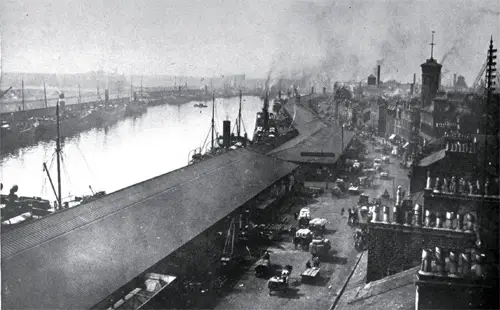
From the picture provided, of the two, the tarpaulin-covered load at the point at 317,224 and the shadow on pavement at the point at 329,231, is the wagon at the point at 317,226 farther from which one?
the shadow on pavement at the point at 329,231

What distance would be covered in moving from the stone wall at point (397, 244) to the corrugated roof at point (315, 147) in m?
36.0

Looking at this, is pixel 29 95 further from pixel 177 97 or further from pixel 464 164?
pixel 464 164

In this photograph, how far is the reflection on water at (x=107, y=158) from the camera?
52456 millimetres

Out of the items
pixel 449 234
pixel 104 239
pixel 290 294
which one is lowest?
pixel 290 294

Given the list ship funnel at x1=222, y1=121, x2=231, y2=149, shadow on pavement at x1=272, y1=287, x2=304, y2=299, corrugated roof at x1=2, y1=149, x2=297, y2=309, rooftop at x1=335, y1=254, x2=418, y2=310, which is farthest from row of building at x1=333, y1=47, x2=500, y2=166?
rooftop at x1=335, y1=254, x2=418, y2=310

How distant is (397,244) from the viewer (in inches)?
708

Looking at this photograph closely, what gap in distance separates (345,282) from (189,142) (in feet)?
208

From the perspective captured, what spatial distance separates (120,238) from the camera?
21.6 meters

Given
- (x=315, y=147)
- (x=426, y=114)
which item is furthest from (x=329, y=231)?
(x=426, y=114)

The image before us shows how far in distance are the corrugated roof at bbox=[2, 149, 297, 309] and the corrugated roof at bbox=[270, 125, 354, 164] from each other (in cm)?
2265

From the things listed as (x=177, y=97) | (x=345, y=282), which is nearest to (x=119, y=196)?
(x=345, y=282)

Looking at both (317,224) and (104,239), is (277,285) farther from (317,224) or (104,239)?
(317,224)

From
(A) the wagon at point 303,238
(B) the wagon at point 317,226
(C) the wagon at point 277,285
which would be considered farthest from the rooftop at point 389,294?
(B) the wagon at point 317,226

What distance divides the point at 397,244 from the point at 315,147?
146 feet
